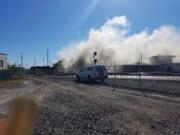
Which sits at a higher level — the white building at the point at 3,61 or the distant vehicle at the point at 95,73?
the white building at the point at 3,61

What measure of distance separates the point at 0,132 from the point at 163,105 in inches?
479

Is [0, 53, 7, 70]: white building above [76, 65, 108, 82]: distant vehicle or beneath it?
above

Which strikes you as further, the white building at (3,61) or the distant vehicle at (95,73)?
the white building at (3,61)

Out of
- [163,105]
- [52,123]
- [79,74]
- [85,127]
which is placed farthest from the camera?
[79,74]

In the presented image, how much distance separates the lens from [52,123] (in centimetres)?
1065

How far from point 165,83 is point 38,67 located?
6503 cm

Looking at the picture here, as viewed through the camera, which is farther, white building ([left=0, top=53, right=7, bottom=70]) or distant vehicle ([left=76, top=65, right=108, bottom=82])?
white building ([left=0, top=53, right=7, bottom=70])

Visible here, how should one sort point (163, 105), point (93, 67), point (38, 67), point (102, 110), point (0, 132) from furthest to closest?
point (38, 67), point (93, 67), point (163, 105), point (102, 110), point (0, 132)

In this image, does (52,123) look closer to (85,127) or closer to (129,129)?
(85,127)

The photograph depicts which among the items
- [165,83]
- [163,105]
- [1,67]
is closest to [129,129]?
[163,105]

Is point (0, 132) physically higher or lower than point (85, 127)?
higher

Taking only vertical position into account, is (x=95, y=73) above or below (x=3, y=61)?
below

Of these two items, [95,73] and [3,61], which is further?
[3,61]

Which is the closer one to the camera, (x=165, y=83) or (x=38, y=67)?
(x=165, y=83)
